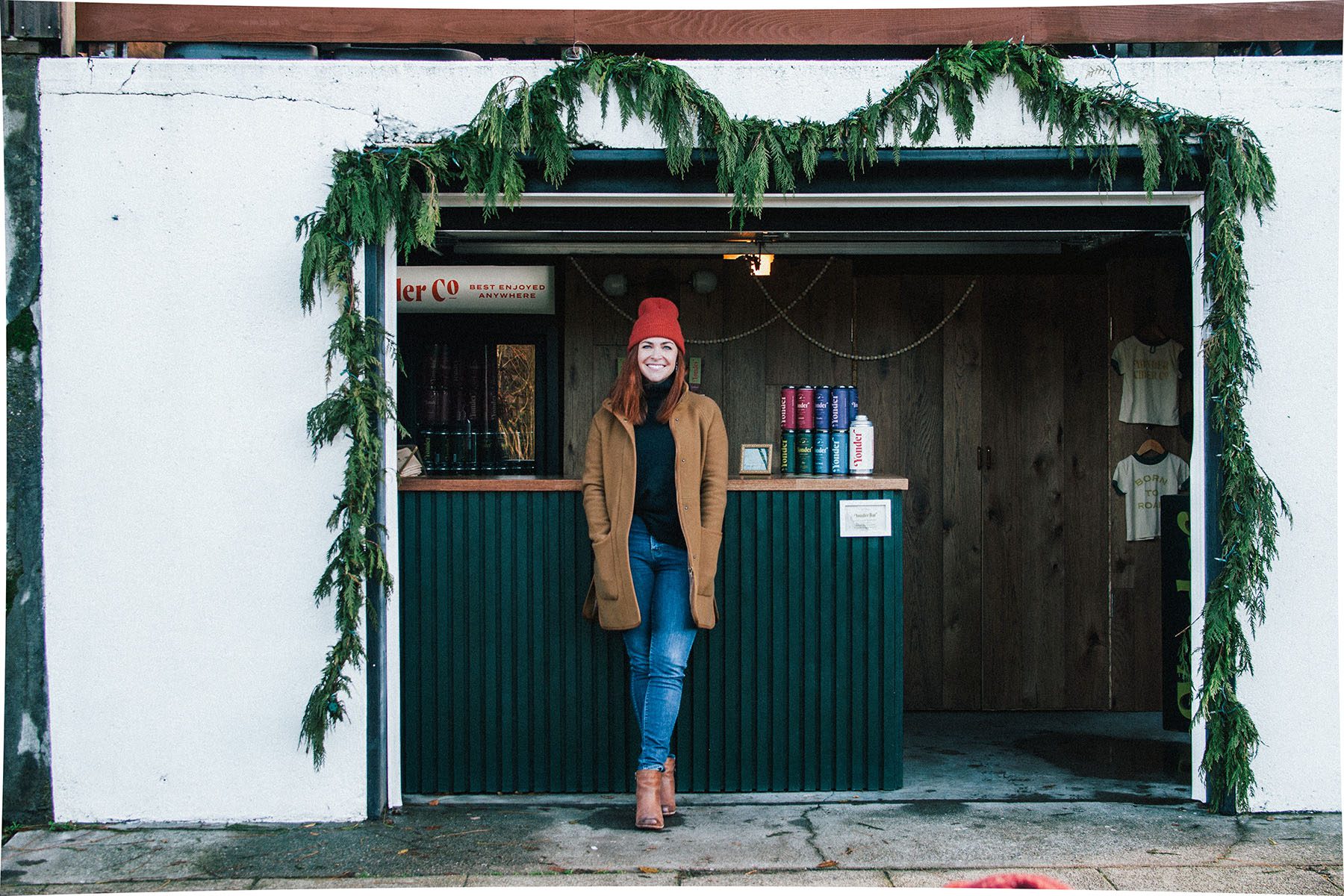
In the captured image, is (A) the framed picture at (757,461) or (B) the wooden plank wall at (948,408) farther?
(B) the wooden plank wall at (948,408)

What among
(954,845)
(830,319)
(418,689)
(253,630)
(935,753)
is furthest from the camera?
(830,319)

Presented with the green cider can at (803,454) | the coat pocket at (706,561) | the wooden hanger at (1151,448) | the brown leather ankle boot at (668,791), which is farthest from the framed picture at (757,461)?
the wooden hanger at (1151,448)

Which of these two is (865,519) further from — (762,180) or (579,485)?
(762,180)

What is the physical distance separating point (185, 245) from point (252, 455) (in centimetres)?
85

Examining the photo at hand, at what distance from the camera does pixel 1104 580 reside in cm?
664

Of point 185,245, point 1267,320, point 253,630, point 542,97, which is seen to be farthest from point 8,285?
point 1267,320

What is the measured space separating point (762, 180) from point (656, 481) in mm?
1225

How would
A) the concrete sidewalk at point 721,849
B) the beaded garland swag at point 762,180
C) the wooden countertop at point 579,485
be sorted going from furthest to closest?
1. the wooden countertop at point 579,485
2. the beaded garland swag at point 762,180
3. the concrete sidewalk at point 721,849

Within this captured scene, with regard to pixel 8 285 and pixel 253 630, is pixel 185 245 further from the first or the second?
pixel 253 630

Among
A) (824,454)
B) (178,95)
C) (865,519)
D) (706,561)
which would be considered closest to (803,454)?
(824,454)

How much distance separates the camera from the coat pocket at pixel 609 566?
14.9 ft

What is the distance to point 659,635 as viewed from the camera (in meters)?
4.59

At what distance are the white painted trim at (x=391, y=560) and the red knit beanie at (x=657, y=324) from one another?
0.96m

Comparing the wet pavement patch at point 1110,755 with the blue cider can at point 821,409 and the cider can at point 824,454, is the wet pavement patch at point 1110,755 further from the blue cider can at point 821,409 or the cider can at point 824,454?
the blue cider can at point 821,409
